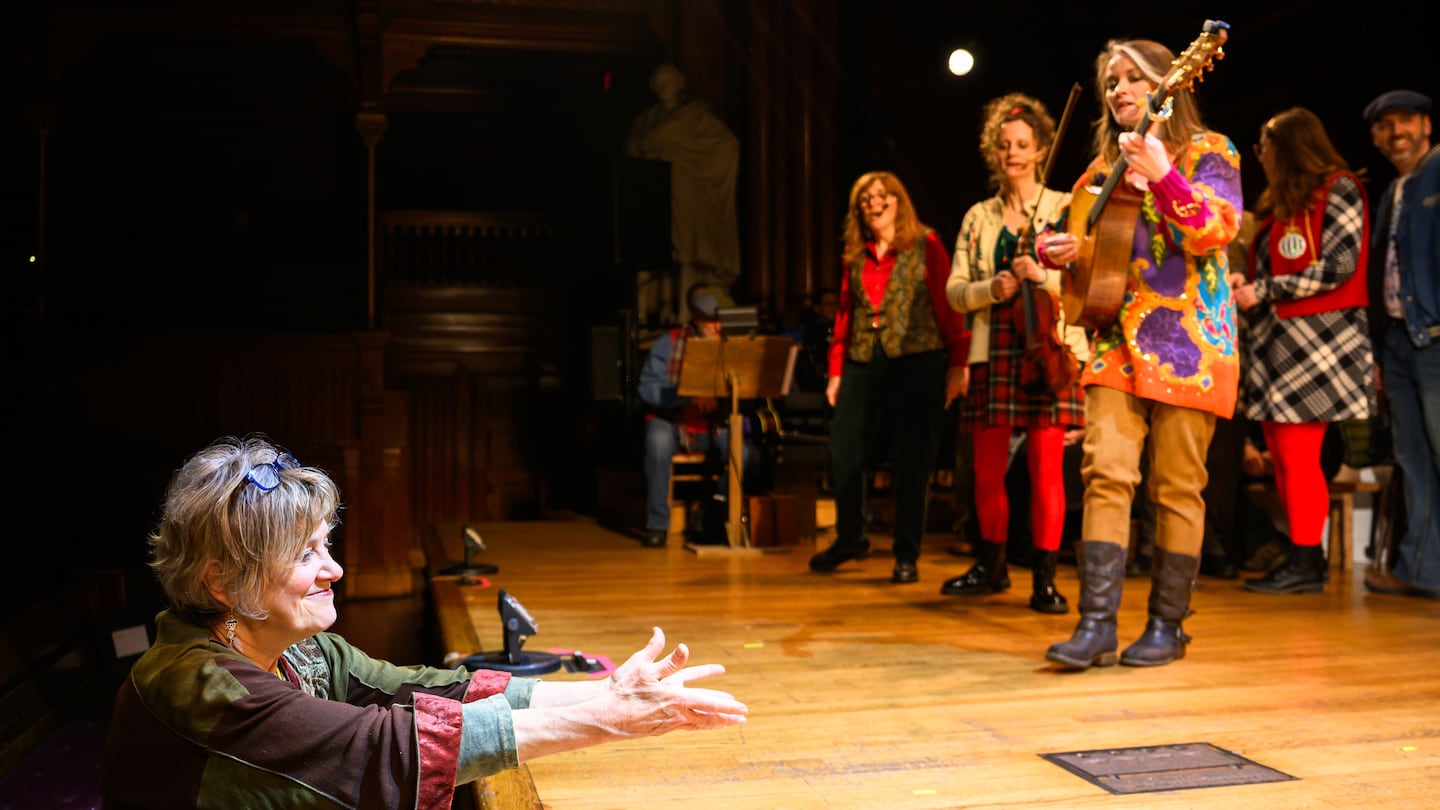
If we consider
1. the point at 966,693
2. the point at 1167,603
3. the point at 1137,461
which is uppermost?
the point at 1137,461

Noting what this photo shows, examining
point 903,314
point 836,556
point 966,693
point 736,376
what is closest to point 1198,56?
point 966,693

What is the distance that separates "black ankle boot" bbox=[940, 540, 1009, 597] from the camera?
4.43 metres

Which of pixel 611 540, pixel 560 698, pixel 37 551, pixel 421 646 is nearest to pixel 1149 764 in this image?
pixel 560 698

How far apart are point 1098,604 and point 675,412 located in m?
3.62

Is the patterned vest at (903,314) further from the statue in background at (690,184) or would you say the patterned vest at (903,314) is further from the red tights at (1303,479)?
the statue in background at (690,184)

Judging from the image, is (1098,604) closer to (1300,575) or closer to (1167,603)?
(1167,603)

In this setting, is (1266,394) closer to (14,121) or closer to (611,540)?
(611,540)

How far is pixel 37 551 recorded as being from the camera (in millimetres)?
6188

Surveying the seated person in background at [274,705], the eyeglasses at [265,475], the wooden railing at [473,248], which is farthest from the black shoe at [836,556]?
the wooden railing at [473,248]

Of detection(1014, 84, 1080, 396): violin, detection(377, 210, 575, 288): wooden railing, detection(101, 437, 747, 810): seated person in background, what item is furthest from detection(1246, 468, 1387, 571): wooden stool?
detection(377, 210, 575, 288): wooden railing

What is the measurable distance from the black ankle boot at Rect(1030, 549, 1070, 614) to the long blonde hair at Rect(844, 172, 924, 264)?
1349 millimetres

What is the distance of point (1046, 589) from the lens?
13.5ft

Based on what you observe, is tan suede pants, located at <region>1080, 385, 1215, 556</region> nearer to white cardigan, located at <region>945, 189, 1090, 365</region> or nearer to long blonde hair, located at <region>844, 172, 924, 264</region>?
white cardigan, located at <region>945, 189, 1090, 365</region>

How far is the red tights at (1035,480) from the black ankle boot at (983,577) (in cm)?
8
